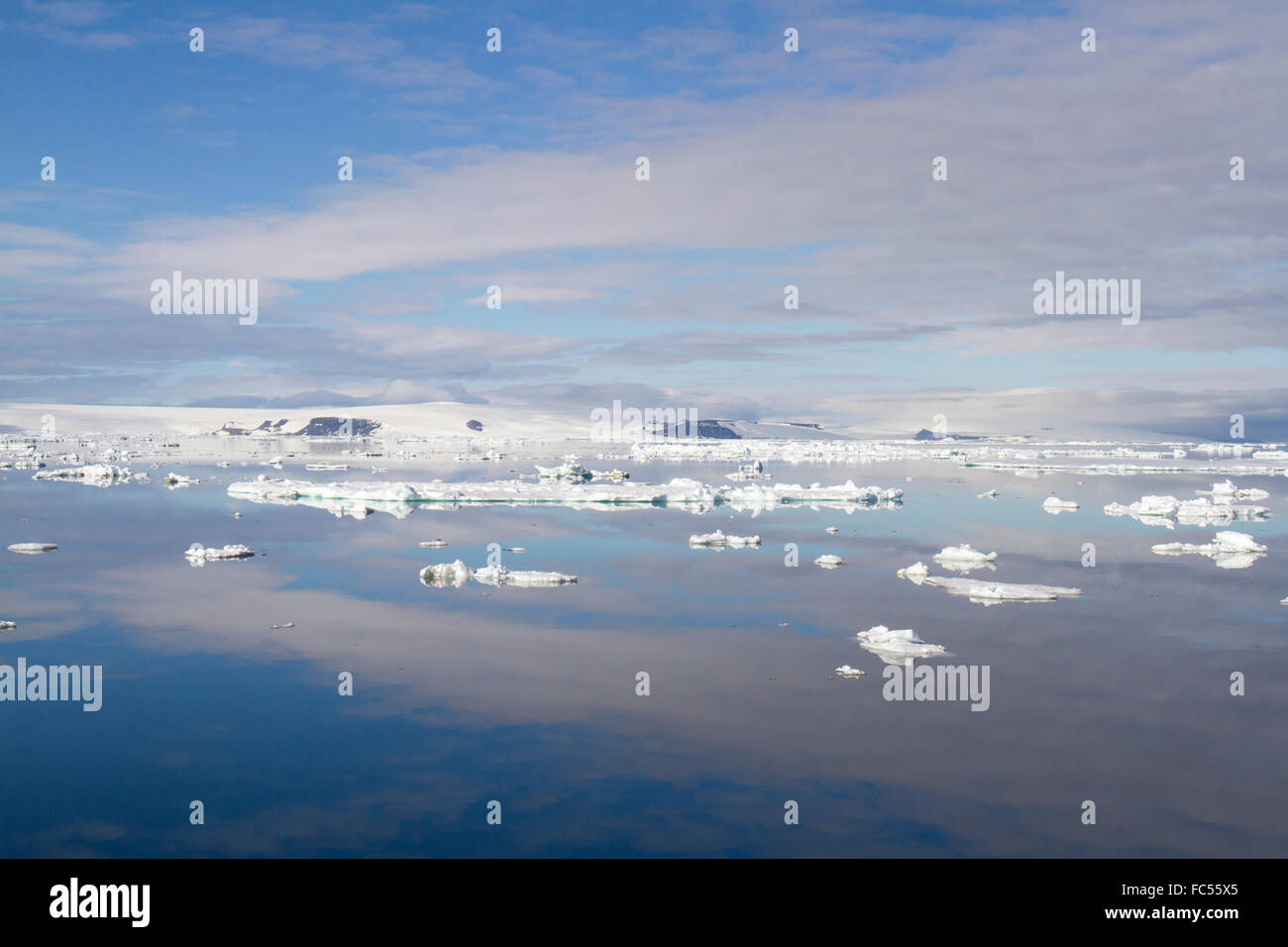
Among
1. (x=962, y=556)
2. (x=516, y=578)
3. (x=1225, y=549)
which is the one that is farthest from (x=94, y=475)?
(x=1225, y=549)

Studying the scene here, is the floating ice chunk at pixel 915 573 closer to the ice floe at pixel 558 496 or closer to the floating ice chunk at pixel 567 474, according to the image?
the ice floe at pixel 558 496

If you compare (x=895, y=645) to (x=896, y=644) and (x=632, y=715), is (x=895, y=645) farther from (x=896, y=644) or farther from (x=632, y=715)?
(x=632, y=715)

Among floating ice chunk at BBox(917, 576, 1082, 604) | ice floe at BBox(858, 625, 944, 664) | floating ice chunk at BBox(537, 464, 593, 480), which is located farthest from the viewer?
floating ice chunk at BBox(537, 464, 593, 480)

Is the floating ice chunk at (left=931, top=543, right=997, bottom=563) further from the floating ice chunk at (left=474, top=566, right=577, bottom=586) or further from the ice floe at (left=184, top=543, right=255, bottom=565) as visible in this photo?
the ice floe at (left=184, top=543, right=255, bottom=565)

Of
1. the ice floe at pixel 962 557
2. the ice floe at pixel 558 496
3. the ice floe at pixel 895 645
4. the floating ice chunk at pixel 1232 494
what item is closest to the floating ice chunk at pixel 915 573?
the ice floe at pixel 962 557

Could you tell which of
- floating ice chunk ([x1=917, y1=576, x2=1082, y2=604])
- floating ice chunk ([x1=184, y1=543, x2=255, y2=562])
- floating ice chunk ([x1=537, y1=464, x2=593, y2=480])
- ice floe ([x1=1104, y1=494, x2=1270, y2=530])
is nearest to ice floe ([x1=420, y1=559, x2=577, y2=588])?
floating ice chunk ([x1=184, y1=543, x2=255, y2=562])
